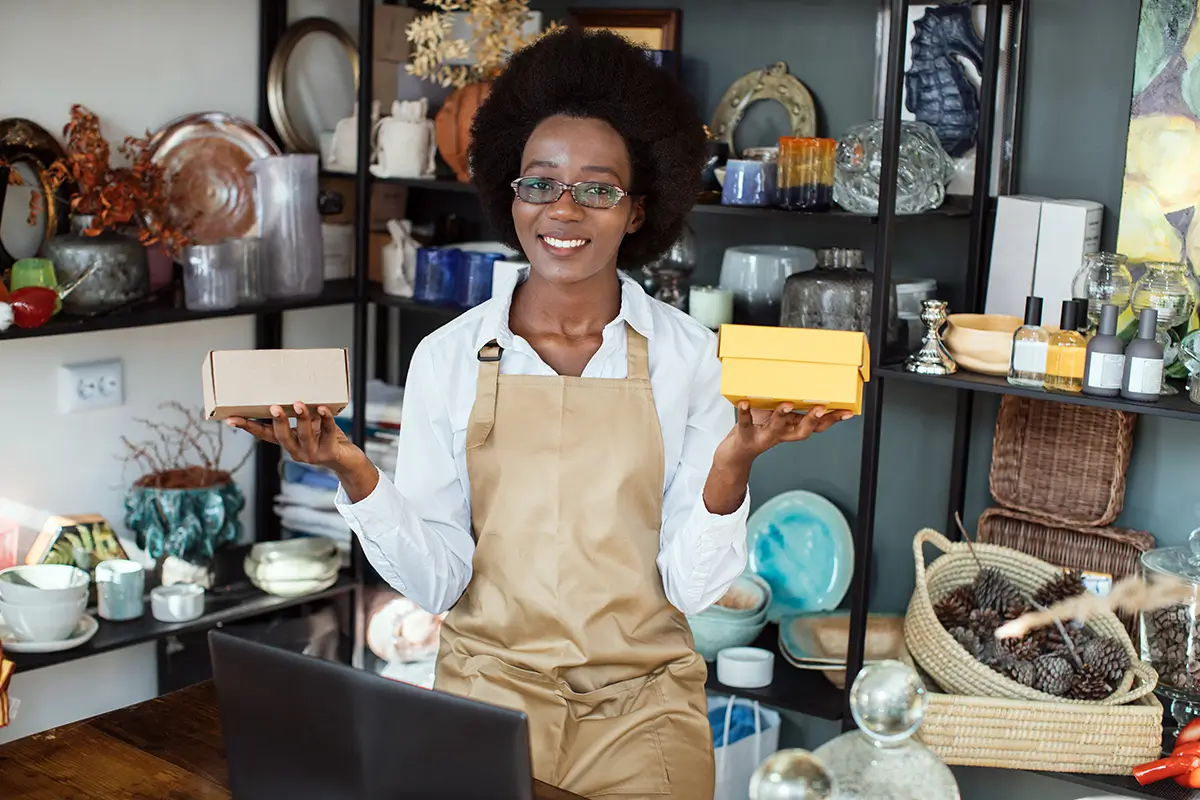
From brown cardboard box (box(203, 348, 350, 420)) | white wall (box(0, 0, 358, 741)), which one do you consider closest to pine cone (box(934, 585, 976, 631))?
brown cardboard box (box(203, 348, 350, 420))

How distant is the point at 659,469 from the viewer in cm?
188

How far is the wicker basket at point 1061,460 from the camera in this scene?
2424mm

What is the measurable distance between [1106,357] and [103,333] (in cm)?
194

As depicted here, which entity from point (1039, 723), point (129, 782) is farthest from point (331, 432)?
point (1039, 723)

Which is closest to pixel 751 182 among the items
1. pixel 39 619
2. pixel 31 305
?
pixel 31 305

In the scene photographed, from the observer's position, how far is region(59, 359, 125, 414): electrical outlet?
9.02ft

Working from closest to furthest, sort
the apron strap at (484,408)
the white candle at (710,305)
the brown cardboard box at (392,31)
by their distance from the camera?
the apron strap at (484,408), the white candle at (710,305), the brown cardboard box at (392,31)

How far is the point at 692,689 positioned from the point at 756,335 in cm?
68

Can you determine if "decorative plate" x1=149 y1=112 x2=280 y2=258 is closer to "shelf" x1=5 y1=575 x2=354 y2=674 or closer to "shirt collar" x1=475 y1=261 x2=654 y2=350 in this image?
"shelf" x1=5 y1=575 x2=354 y2=674

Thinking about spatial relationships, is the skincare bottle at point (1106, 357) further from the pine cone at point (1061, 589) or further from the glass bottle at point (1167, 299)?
the pine cone at point (1061, 589)

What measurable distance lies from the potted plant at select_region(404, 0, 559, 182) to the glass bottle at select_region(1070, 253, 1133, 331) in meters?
1.14

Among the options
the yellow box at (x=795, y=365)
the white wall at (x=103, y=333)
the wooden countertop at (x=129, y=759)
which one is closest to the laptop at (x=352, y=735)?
the wooden countertop at (x=129, y=759)

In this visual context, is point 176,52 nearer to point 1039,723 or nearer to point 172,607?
point 172,607

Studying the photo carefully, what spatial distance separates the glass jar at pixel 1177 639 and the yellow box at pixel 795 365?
1.08 metres
